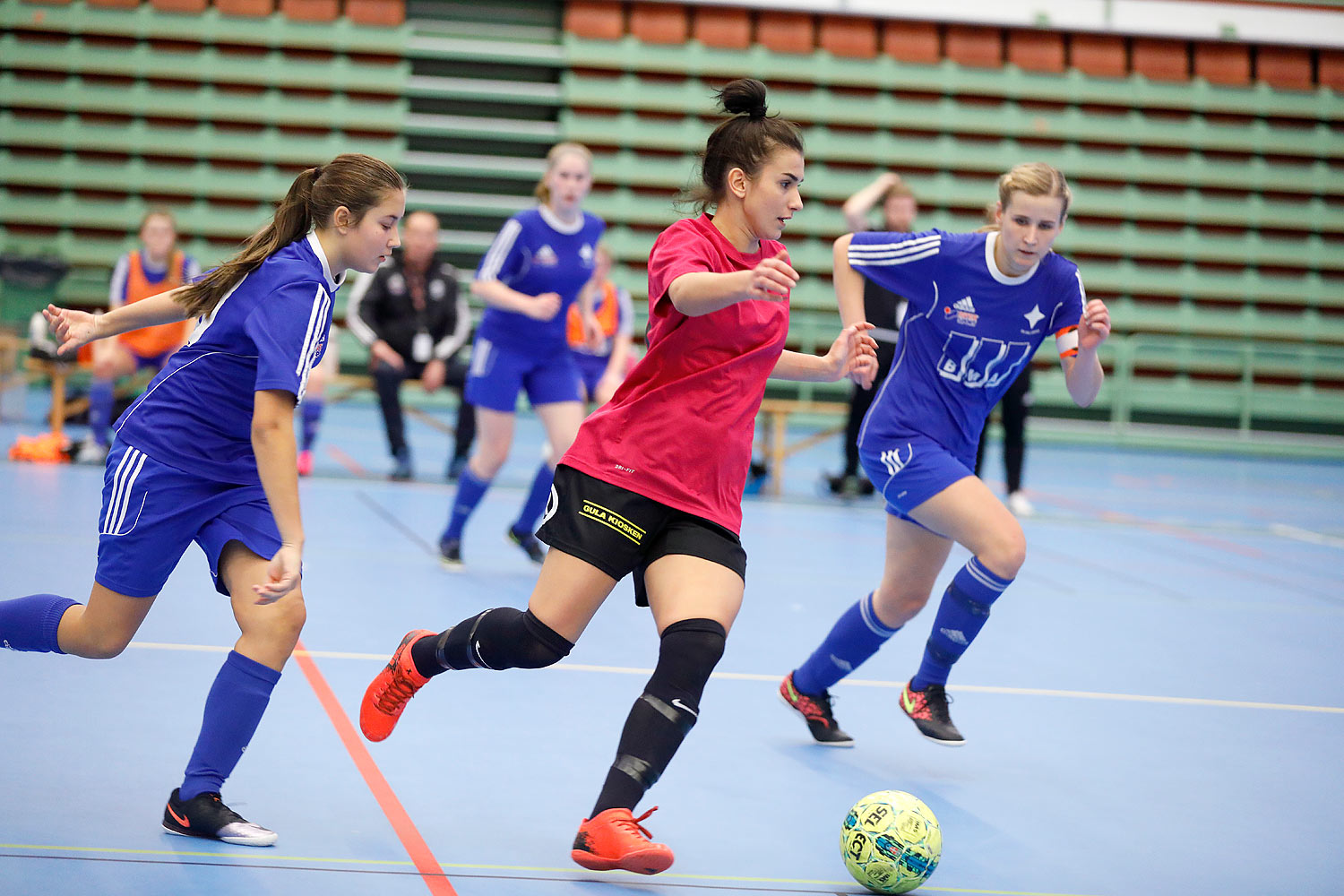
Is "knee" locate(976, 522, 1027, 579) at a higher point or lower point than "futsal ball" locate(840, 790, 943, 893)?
higher

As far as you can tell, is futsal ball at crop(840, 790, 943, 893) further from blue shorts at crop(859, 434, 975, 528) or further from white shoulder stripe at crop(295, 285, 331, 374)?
white shoulder stripe at crop(295, 285, 331, 374)

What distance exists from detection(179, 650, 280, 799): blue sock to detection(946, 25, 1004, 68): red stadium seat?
41.1 ft

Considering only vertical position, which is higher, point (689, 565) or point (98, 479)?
point (689, 565)

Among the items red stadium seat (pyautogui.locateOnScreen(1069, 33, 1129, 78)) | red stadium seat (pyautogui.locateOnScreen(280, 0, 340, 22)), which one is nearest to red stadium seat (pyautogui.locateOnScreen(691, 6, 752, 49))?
red stadium seat (pyautogui.locateOnScreen(1069, 33, 1129, 78))

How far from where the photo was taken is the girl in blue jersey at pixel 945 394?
3.21 m

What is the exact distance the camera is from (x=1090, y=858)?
2605 mm

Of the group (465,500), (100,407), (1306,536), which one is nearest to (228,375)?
(465,500)

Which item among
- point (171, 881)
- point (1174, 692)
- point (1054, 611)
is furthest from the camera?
point (1054, 611)

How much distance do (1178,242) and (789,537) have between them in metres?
8.93

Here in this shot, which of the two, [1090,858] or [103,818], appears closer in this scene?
[103,818]

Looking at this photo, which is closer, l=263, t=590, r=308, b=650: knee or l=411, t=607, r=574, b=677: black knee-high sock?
l=263, t=590, r=308, b=650: knee

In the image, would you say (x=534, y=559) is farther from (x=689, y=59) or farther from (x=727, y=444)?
(x=689, y=59)

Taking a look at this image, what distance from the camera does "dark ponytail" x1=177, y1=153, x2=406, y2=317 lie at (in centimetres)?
240

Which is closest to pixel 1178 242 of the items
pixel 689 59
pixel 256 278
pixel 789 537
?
pixel 689 59
